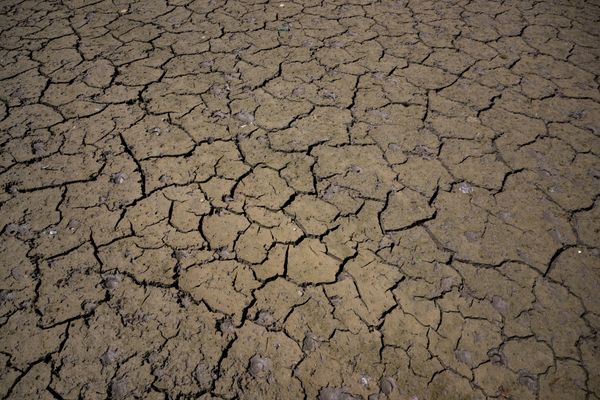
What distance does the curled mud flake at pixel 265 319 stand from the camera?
1.56 m

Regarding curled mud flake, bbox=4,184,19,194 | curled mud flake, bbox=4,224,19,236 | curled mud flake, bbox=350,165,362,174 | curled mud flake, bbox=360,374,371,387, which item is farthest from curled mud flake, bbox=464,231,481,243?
curled mud flake, bbox=4,184,19,194

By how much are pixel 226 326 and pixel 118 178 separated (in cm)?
110

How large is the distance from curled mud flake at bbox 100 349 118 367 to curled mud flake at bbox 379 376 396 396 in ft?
3.50

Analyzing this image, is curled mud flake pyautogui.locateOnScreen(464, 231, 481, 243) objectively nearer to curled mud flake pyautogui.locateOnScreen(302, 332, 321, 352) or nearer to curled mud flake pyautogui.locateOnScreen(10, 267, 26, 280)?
curled mud flake pyautogui.locateOnScreen(302, 332, 321, 352)

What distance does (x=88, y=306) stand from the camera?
1554 millimetres

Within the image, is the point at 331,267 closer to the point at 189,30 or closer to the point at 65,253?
the point at 65,253

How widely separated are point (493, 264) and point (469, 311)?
0.31 meters

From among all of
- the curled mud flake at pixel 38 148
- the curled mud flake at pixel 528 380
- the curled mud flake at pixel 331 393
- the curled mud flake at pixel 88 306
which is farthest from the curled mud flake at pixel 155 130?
the curled mud flake at pixel 528 380

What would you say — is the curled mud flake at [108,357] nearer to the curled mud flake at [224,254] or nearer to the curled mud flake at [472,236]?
the curled mud flake at [224,254]

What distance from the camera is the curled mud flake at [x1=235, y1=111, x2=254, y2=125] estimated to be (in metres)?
2.41

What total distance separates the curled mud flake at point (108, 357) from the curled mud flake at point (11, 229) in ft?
2.77

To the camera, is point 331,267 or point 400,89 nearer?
point 331,267

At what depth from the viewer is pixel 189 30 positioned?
10.5 ft

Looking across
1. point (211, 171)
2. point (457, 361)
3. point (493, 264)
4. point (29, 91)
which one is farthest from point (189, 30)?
point (457, 361)
